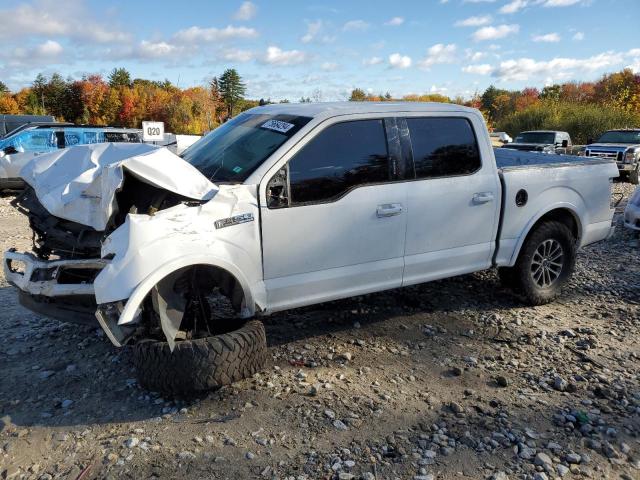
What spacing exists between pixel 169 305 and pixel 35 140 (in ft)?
38.4

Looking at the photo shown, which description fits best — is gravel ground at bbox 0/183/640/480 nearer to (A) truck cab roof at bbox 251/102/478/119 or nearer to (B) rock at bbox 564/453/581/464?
(B) rock at bbox 564/453/581/464

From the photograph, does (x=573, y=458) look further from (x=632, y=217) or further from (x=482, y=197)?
(x=632, y=217)

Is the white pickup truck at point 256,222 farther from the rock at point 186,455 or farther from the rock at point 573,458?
the rock at point 573,458

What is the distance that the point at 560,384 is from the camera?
3.61 m

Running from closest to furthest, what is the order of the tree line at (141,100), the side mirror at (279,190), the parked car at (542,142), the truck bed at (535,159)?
the side mirror at (279,190), the truck bed at (535,159), the parked car at (542,142), the tree line at (141,100)

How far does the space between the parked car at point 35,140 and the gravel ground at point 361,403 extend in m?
8.44

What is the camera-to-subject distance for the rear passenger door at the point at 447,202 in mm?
4090

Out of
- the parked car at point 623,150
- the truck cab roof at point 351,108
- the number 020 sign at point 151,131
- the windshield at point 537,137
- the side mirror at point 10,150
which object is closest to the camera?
the truck cab roof at point 351,108

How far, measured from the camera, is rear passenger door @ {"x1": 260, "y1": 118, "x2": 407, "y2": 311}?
139 inches

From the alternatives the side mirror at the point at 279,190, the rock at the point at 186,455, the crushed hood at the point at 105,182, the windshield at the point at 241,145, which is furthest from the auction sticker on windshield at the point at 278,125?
the rock at the point at 186,455

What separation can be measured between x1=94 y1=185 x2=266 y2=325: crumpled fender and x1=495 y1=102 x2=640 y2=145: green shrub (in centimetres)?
3163

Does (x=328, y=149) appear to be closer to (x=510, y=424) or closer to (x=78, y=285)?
(x=78, y=285)

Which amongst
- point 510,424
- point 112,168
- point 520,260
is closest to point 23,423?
point 112,168

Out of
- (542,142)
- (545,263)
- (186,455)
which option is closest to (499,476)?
(186,455)
